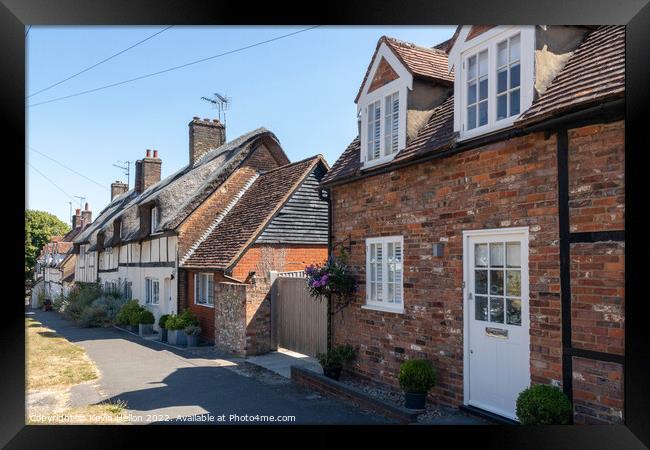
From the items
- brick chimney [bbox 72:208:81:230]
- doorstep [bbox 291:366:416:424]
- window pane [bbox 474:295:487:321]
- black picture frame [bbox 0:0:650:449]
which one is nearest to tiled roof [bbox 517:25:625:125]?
black picture frame [bbox 0:0:650:449]

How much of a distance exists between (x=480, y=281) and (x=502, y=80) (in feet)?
8.92

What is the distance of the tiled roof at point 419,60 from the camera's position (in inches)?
344

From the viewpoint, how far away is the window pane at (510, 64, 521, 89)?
6.61 metres

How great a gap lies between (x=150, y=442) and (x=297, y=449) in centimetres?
154

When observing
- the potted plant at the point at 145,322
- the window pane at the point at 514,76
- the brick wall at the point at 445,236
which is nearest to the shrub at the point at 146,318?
the potted plant at the point at 145,322

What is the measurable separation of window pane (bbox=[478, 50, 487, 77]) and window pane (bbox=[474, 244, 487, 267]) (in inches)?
95.8

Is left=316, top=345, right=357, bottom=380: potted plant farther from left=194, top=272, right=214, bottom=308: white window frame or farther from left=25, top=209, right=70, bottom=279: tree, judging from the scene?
left=25, top=209, right=70, bottom=279: tree

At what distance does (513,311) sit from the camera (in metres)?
6.38

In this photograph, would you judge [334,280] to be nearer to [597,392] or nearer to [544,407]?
[544,407]

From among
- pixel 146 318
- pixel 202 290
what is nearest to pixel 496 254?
pixel 202 290

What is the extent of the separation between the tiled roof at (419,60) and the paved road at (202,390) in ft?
18.7

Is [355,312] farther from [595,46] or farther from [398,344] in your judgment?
[595,46]

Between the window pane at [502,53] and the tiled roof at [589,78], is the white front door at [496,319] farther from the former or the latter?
the window pane at [502,53]

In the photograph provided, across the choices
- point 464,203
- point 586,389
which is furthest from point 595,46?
point 586,389
